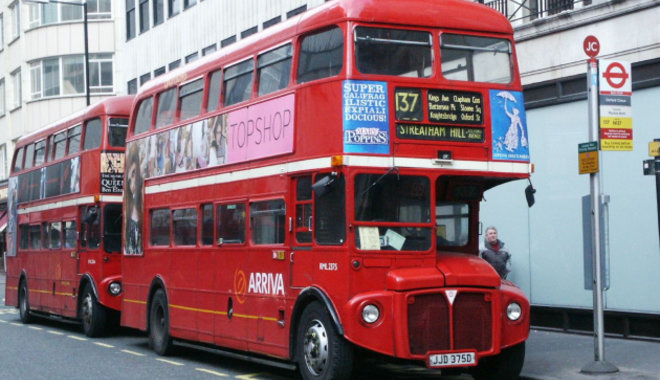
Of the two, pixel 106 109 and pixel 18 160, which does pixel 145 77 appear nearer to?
pixel 18 160

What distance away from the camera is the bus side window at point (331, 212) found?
11.9m

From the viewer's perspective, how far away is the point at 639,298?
1645 centimetres

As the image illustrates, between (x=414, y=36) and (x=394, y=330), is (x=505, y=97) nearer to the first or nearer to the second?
(x=414, y=36)

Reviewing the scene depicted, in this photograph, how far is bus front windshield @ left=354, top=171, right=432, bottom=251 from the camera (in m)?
11.9

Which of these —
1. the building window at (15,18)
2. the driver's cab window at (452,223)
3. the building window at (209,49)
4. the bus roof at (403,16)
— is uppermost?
the building window at (15,18)

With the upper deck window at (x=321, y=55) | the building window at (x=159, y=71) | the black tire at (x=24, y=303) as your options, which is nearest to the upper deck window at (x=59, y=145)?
the black tire at (x=24, y=303)

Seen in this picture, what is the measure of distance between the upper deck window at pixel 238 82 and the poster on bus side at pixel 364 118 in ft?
9.27

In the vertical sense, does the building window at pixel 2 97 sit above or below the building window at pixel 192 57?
above

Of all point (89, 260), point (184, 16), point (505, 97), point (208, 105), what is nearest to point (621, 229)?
point (505, 97)

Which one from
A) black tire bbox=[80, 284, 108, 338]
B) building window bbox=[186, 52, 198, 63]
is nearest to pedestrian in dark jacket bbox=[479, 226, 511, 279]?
black tire bbox=[80, 284, 108, 338]

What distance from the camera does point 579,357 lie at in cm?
1448

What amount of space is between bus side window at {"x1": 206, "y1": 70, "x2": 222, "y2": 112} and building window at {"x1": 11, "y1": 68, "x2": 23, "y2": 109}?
132ft

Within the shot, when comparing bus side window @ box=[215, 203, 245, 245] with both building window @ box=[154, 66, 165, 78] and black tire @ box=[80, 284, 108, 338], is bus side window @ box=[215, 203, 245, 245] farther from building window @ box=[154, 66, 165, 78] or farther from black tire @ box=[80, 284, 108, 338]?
building window @ box=[154, 66, 165, 78]

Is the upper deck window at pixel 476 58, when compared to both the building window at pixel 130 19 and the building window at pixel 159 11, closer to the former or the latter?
the building window at pixel 159 11
